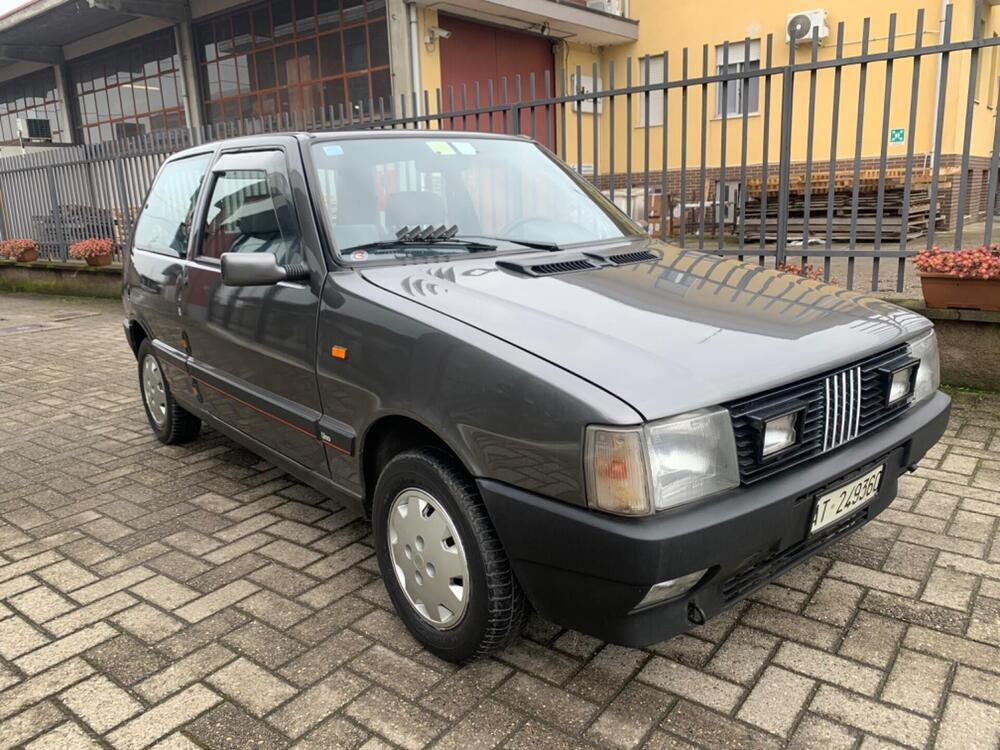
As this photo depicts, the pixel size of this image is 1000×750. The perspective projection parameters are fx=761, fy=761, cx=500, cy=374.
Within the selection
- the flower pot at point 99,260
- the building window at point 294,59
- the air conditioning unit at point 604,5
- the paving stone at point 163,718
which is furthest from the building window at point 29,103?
the paving stone at point 163,718

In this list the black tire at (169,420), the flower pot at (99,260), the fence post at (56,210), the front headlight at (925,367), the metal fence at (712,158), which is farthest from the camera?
the fence post at (56,210)

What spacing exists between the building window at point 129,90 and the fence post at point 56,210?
6188mm

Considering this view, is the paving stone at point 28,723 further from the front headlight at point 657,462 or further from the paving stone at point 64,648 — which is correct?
the front headlight at point 657,462

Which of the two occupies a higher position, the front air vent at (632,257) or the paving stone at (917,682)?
the front air vent at (632,257)

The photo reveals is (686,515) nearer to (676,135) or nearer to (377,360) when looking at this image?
(377,360)

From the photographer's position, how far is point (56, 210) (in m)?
12.7

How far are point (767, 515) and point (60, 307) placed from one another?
11.9 meters

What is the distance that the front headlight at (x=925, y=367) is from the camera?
2705mm

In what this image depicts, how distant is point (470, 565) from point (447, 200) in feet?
5.25

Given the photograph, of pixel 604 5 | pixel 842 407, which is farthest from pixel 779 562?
pixel 604 5

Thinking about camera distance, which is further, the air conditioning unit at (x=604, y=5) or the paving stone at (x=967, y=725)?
the air conditioning unit at (x=604, y=5)

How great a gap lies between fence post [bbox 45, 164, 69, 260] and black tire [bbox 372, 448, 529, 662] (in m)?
12.5

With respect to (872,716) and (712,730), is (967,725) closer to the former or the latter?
(872,716)

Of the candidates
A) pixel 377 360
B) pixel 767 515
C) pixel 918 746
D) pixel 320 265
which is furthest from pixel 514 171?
pixel 918 746
